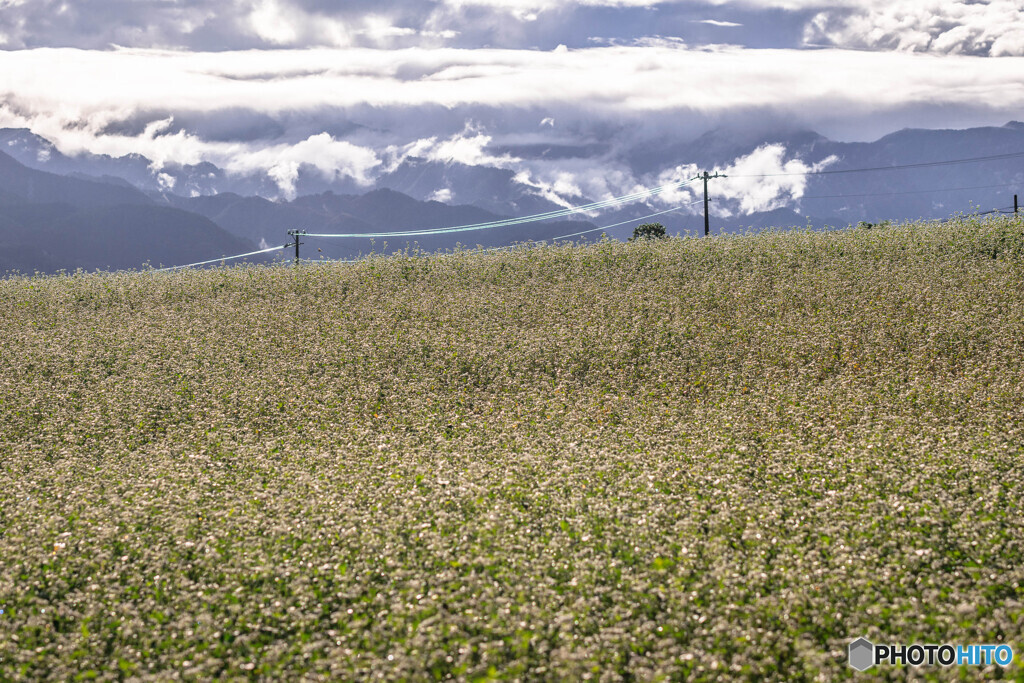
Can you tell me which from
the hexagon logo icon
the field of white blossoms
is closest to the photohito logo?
the hexagon logo icon

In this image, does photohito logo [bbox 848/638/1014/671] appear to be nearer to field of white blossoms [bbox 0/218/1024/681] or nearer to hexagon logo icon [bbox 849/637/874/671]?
hexagon logo icon [bbox 849/637/874/671]

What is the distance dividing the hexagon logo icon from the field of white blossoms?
92 mm

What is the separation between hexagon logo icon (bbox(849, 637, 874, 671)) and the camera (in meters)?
6.25

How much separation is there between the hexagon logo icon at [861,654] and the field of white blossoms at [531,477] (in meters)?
0.09

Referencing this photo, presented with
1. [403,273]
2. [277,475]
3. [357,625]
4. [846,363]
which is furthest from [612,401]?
[403,273]

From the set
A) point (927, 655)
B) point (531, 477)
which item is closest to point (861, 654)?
point (927, 655)

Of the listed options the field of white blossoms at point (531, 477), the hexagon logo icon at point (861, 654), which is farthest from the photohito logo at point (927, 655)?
the field of white blossoms at point (531, 477)

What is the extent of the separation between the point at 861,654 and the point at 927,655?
22.4 inches

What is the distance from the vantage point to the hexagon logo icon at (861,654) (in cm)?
625

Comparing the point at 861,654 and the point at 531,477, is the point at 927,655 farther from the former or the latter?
the point at 531,477

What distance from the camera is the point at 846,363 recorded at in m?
17.3

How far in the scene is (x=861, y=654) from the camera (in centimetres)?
636

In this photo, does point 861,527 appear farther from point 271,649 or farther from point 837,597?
point 271,649

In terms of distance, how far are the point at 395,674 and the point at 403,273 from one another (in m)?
22.5
